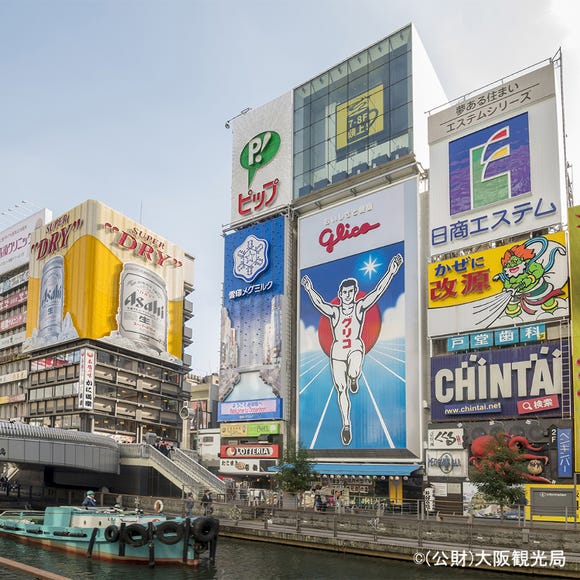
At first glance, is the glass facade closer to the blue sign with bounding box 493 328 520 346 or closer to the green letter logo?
the green letter logo

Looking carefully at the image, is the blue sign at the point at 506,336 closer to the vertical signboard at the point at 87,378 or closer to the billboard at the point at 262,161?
the billboard at the point at 262,161

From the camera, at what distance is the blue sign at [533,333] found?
223 ft

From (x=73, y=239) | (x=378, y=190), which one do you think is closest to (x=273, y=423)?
(x=378, y=190)

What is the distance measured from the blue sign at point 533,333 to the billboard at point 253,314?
33.2 meters

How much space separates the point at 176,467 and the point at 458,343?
3395 centimetres

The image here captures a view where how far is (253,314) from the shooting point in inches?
3826

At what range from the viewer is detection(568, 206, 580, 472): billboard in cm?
6394

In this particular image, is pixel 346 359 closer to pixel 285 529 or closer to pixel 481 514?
pixel 481 514

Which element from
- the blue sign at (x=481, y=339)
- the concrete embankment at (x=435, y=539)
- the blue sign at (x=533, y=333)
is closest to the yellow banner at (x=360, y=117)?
the blue sign at (x=481, y=339)

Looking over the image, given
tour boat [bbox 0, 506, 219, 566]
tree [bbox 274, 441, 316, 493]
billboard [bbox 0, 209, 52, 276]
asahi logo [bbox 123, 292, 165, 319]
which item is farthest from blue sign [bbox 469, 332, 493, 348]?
billboard [bbox 0, 209, 52, 276]

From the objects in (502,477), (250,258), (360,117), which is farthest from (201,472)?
(360,117)

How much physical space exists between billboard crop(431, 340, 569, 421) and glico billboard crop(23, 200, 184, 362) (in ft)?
184

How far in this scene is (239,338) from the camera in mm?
98438

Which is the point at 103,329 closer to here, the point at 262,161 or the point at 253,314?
the point at 253,314
